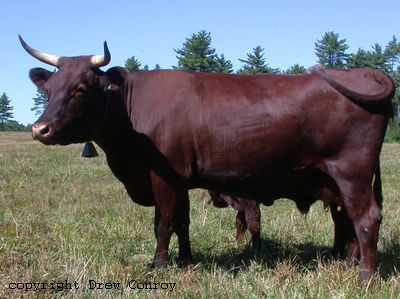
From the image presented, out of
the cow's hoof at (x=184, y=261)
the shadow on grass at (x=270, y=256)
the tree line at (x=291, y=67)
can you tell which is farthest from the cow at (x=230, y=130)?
the tree line at (x=291, y=67)

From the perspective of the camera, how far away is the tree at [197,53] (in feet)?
271

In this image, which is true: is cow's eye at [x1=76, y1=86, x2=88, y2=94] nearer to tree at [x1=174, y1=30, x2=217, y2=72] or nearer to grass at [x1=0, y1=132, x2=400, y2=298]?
grass at [x1=0, y1=132, x2=400, y2=298]

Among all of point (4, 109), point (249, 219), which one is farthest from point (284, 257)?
point (4, 109)

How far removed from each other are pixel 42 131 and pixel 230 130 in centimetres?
180

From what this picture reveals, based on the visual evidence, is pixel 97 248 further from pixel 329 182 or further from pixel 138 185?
pixel 329 182

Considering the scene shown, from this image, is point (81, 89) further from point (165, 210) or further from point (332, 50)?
point (332, 50)

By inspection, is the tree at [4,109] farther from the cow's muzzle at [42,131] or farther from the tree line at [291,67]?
the cow's muzzle at [42,131]

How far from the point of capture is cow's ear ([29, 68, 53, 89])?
20.8 ft

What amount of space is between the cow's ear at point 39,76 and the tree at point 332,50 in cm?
9063

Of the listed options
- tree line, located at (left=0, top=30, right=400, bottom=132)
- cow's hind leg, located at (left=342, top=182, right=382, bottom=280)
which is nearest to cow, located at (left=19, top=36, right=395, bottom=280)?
cow's hind leg, located at (left=342, top=182, right=382, bottom=280)

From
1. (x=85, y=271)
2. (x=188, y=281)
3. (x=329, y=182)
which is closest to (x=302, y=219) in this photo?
(x=329, y=182)

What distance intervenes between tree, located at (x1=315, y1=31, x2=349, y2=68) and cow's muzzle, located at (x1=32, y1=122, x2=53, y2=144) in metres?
91.5

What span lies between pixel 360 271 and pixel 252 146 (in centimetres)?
156

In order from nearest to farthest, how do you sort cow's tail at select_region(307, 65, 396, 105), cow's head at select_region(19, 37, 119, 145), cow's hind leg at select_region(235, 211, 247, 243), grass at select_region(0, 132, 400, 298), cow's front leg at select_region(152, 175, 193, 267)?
grass at select_region(0, 132, 400, 298)
cow's head at select_region(19, 37, 119, 145)
cow's tail at select_region(307, 65, 396, 105)
cow's front leg at select_region(152, 175, 193, 267)
cow's hind leg at select_region(235, 211, 247, 243)
